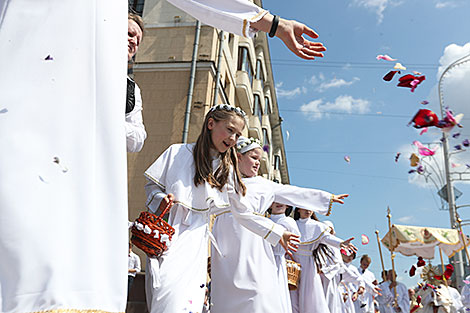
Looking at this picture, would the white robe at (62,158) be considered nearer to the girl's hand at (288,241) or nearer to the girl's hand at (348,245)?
the girl's hand at (288,241)

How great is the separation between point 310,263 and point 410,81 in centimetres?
389

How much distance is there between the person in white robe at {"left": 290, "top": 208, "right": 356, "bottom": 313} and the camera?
6191 millimetres

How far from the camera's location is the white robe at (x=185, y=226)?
2.78m

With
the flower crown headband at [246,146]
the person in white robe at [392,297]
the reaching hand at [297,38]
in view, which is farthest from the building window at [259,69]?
the reaching hand at [297,38]

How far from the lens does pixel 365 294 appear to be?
44.5 ft

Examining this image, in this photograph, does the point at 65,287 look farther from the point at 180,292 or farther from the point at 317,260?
the point at 317,260

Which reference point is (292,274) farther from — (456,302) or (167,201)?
(456,302)

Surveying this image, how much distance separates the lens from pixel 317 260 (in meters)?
6.82

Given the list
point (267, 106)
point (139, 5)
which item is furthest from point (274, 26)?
point (267, 106)

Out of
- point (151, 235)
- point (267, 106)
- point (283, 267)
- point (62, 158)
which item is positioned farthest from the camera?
point (267, 106)

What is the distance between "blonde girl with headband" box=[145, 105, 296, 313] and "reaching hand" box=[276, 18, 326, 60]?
5.06 ft

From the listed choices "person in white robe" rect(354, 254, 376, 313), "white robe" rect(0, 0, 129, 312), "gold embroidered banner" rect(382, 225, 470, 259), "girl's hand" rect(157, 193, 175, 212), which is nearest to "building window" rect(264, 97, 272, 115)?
"gold embroidered banner" rect(382, 225, 470, 259)

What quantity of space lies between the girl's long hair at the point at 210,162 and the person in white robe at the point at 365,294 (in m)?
10.9

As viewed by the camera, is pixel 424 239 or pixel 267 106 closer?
pixel 424 239
